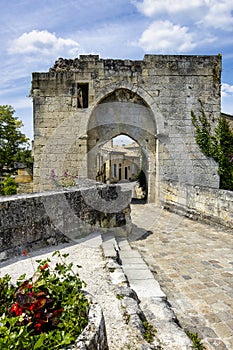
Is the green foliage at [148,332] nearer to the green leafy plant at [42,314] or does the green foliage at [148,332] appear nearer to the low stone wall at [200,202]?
the green leafy plant at [42,314]

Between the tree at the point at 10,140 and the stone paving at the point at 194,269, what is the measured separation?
9402mm

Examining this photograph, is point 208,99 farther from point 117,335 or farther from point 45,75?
point 117,335

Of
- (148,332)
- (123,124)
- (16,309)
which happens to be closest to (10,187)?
(123,124)

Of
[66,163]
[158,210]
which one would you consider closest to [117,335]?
[158,210]

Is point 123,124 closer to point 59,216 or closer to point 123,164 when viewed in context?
point 59,216

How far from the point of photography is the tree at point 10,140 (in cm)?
1447

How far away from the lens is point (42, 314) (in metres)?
1.41

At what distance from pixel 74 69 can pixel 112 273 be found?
8234 mm

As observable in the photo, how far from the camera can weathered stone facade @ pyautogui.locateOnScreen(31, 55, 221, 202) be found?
959 cm

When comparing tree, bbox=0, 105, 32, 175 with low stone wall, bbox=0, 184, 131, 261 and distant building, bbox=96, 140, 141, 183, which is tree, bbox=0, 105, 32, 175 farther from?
distant building, bbox=96, 140, 141, 183

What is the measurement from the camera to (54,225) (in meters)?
4.09

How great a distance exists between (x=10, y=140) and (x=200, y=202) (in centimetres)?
1146

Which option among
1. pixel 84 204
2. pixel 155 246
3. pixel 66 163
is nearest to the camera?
pixel 84 204

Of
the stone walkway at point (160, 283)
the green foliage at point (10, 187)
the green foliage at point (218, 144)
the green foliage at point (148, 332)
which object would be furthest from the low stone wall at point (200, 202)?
the green foliage at point (10, 187)
